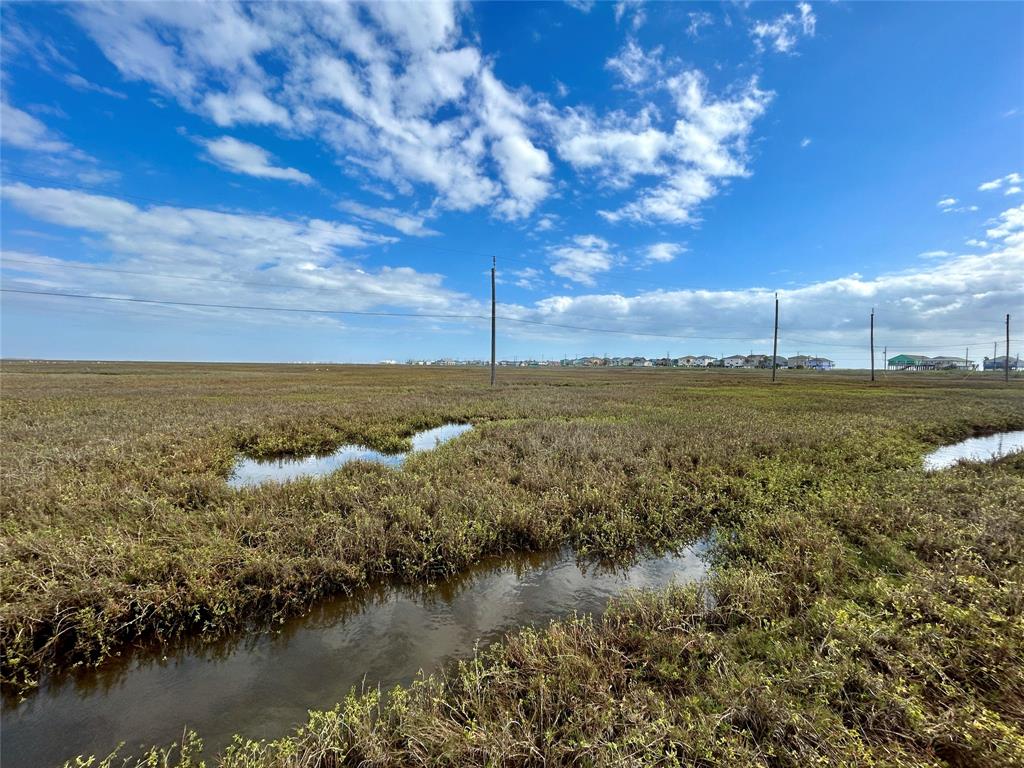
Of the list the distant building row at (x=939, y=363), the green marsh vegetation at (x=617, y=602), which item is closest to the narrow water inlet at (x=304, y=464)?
the green marsh vegetation at (x=617, y=602)

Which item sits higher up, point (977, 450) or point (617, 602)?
point (977, 450)

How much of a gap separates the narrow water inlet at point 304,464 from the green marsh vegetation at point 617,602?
603 millimetres

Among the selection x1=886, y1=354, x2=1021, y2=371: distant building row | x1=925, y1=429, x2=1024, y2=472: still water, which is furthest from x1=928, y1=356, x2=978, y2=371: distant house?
x1=925, y1=429, x2=1024, y2=472: still water

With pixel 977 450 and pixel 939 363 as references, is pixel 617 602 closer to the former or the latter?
pixel 977 450

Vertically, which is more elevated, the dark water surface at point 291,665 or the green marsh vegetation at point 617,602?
the green marsh vegetation at point 617,602

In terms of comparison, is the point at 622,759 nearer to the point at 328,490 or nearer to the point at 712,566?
the point at 712,566

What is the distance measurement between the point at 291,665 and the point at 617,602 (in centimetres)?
423

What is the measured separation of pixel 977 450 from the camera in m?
15.3

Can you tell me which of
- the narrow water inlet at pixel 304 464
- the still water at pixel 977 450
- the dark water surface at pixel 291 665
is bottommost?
the dark water surface at pixel 291 665

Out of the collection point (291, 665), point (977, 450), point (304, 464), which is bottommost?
point (291, 665)

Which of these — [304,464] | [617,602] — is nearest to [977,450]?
[617,602]

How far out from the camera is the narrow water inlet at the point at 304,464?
10.5 metres

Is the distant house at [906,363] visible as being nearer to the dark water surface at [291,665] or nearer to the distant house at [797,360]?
the distant house at [797,360]

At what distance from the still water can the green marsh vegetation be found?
1.16m
